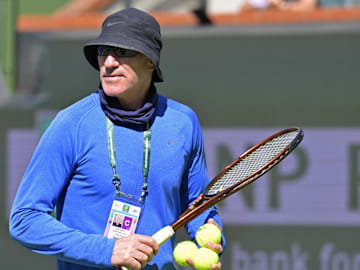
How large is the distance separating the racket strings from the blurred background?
9.29 ft

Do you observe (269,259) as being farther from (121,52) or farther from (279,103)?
(121,52)

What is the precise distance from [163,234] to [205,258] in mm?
182

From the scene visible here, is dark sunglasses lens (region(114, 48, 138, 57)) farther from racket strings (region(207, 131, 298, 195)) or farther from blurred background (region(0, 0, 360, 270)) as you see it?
blurred background (region(0, 0, 360, 270))

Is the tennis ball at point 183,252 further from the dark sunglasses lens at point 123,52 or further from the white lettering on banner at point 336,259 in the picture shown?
the white lettering on banner at point 336,259

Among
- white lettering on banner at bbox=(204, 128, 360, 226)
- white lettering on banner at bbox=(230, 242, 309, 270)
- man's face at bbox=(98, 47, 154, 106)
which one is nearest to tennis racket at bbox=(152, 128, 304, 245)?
man's face at bbox=(98, 47, 154, 106)

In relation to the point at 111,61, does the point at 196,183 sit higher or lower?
lower

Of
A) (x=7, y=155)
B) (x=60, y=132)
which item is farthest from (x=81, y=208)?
(x=7, y=155)

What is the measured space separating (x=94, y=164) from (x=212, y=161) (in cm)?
347

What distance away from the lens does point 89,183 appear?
2.17 m

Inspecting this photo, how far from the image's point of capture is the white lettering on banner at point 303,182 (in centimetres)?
548

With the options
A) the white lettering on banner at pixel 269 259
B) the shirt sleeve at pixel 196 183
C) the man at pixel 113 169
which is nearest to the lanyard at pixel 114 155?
the man at pixel 113 169

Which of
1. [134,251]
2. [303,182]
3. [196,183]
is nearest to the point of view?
[134,251]

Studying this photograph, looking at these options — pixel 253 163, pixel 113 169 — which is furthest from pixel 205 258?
pixel 253 163

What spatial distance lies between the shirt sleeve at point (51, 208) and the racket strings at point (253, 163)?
523 mm
